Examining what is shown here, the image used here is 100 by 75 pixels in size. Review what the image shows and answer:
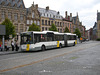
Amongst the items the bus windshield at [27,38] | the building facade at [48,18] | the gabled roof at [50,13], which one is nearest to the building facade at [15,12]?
the building facade at [48,18]

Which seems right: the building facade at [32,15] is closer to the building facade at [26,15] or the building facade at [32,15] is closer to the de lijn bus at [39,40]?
the building facade at [26,15]

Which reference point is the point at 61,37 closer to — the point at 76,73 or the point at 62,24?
the point at 76,73

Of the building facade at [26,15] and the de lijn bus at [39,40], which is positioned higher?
the building facade at [26,15]

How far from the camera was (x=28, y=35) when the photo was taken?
1852 centimetres

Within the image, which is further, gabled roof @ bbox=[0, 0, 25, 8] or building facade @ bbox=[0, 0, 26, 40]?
gabled roof @ bbox=[0, 0, 25, 8]

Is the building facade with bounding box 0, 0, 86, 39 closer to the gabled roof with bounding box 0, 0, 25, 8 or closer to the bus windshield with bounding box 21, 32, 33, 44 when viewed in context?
the gabled roof with bounding box 0, 0, 25, 8

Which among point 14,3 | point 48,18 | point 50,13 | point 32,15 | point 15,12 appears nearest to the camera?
point 15,12

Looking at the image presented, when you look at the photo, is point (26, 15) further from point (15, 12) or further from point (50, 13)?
point (50, 13)

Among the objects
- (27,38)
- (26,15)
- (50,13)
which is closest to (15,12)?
(26,15)

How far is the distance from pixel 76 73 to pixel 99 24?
8597cm

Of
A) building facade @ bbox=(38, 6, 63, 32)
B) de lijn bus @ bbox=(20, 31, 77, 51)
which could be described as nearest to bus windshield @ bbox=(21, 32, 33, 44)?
de lijn bus @ bbox=(20, 31, 77, 51)

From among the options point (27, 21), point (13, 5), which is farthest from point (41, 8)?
point (13, 5)

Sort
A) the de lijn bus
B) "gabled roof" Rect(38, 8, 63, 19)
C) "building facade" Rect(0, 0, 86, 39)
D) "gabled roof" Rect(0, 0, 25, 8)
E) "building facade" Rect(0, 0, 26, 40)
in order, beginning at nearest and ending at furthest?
the de lijn bus < "building facade" Rect(0, 0, 26, 40) < "gabled roof" Rect(0, 0, 25, 8) < "building facade" Rect(0, 0, 86, 39) < "gabled roof" Rect(38, 8, 63, 19)

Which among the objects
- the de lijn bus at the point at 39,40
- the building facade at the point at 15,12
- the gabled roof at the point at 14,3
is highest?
the gabled roof at the point at 14,3
